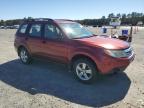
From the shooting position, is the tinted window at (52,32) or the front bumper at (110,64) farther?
the tinted window at (52,32)

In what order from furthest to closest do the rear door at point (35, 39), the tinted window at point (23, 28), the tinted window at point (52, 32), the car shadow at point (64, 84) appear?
the tinted window at point (23, 28), the rear door at point (35, 39), the tinted window at point (52, 32), the car shadow at point (64, 84)

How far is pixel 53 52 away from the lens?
7605mm

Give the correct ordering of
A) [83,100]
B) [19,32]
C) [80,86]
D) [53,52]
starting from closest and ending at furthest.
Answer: [83,100] → [80,86] → [53,52] → [19,32]

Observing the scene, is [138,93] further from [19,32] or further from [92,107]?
[19,32]

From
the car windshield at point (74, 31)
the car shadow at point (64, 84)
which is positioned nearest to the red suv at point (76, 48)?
the car windshield at point (74, 31)

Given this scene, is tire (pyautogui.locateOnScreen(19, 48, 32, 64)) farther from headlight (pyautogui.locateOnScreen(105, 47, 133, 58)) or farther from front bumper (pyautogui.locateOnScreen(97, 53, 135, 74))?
headlight (pyautogui.locateOnScreen(105, 47, 133, 58))

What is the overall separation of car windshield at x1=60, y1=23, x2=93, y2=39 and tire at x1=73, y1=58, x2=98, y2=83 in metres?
0.92

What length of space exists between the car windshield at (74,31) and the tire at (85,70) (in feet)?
3.01

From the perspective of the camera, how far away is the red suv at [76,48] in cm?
628

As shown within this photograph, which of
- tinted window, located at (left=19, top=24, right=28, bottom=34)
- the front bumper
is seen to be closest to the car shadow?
the front bumper

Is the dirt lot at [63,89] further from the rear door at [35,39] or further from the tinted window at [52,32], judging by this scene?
the tinted window at [52,32]

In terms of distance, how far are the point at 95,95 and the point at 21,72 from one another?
3360mm

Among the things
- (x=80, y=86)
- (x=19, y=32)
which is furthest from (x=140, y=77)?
(x=19, y=32)

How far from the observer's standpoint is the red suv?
247 inches
